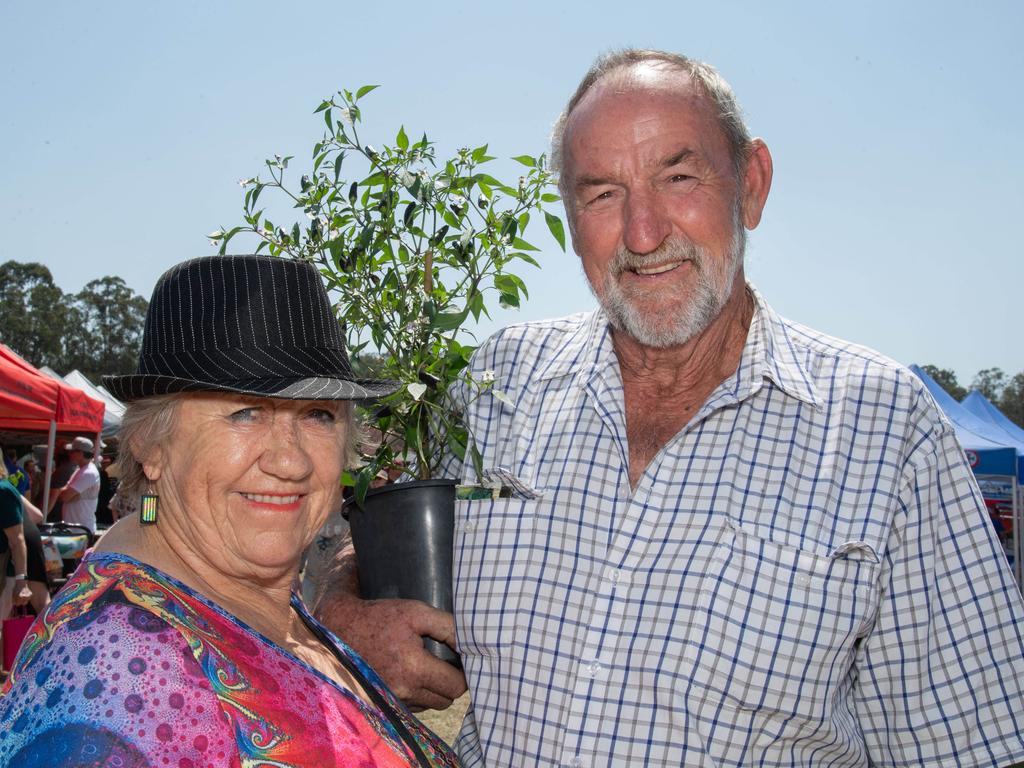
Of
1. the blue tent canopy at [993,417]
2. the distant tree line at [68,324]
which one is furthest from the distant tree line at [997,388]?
the blue tent canopy at [993,417]

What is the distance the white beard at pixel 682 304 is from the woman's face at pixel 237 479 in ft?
2.75

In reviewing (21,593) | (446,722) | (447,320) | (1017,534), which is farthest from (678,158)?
(1017,534)

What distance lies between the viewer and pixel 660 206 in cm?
213

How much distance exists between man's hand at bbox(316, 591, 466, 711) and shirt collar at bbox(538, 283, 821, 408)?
684 millimetres

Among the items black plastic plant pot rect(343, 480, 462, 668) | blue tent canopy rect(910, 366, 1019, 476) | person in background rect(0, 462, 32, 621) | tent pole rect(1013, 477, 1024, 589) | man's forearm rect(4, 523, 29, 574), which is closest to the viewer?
black plastic plant pot rect(343, 480, 462, 668)

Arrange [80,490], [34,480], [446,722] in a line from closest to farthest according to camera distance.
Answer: [446,722]
[80,490]
[34,480]

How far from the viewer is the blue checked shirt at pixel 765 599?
1831 millimetres

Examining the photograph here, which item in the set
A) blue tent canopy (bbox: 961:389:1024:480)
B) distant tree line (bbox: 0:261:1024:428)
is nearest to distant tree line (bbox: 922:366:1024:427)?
distant tree line (bbox: 0:261:1024:428)

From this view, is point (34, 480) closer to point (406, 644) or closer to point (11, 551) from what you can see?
point (11, 551)

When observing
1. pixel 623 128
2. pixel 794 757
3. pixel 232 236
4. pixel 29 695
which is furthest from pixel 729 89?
pixel 29 695

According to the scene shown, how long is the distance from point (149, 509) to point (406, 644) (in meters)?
0.73

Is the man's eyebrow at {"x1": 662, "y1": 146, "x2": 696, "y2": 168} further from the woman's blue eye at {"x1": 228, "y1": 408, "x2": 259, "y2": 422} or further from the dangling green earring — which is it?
the dangling green earring

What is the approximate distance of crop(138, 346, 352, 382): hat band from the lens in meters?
1.65

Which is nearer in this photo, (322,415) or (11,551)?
(322,415)
